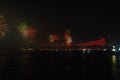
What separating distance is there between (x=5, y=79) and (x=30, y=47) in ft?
351

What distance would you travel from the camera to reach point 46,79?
29.5 m

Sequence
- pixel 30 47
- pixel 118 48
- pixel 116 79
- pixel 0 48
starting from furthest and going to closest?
pixel 30 47 → pixel 0 48 → pixel 118 48 → pixel 116 79

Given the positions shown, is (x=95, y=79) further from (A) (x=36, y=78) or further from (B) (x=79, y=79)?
(A) (x=36, y=78)

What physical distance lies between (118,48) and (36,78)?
65.1 m

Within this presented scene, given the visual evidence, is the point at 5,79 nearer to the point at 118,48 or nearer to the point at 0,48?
the point at 118,48

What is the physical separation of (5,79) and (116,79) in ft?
30.9

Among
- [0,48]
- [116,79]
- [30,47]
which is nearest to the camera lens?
[116,79]

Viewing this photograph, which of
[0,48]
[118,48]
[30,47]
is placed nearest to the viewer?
[118,48]

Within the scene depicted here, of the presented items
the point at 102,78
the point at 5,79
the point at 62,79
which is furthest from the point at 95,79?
the point at 5,79

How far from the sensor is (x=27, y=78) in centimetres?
2997

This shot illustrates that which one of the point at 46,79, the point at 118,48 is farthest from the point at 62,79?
the point at 118,48

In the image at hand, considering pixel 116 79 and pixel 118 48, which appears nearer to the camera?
pixel 116 79

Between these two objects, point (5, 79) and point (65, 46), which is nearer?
point (5, 79)

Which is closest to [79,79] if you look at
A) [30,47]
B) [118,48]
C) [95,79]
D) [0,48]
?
[95,79]
